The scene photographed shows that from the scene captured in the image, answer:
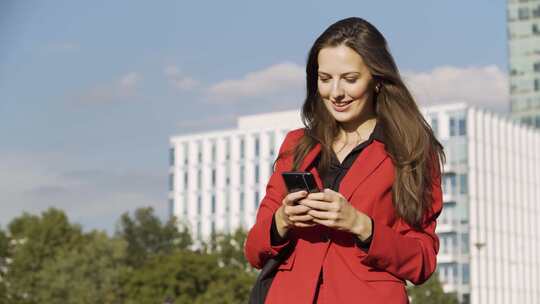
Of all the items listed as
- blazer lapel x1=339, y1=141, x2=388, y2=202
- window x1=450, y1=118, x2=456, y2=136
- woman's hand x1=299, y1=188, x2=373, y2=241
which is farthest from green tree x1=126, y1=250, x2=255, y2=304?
woman's hand x1=299, y1=188, x2=373, y2=241

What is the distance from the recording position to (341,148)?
4.29 metres

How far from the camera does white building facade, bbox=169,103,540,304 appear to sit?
110 metres

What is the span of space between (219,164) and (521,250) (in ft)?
105

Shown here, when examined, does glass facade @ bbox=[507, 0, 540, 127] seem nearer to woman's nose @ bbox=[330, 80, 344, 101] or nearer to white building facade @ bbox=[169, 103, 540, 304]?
white building facade @ bbox=[169, 103, 540, 304]

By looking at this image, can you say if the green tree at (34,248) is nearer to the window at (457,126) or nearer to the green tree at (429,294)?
the green tree at (429,294)

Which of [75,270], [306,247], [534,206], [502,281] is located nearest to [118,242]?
[75,270]

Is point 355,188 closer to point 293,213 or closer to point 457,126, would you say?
point 293,213

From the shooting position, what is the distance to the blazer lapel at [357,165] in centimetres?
409

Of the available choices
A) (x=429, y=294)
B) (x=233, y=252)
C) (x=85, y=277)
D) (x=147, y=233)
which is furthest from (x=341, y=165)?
(x=147, y=233)

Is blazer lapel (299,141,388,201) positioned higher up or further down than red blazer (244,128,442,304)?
higher up

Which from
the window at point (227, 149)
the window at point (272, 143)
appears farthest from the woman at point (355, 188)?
the window at point (227, 149)

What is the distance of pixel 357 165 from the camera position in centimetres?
413

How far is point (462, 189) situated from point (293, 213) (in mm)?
108759

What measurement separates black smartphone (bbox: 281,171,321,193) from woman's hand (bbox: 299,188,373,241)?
0.11 feet
